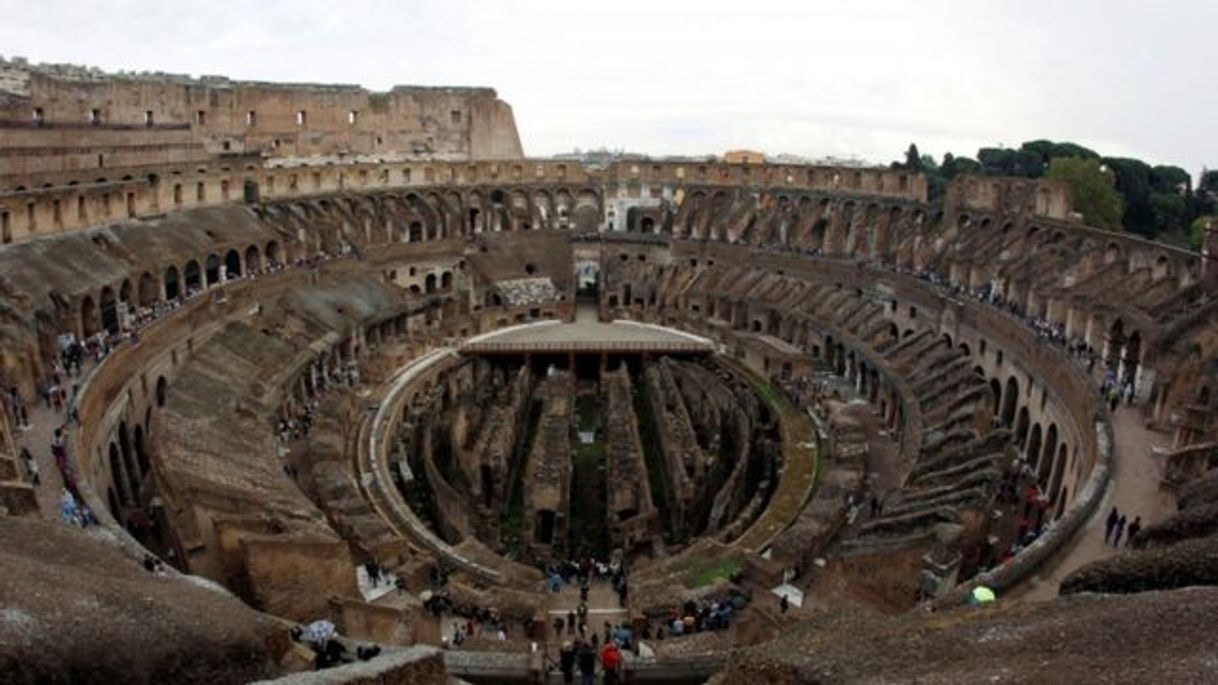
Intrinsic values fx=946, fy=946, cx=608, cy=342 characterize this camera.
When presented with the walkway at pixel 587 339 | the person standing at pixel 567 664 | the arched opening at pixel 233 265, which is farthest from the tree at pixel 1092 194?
the person standing at pixel 567 664

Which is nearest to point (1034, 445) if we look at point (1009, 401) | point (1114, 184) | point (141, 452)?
point (1009, 401)

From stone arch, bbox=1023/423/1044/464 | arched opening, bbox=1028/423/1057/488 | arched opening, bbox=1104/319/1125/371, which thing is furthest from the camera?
stone arch, bbox=1023/423/1044/464

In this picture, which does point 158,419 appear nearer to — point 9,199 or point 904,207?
point 9,199

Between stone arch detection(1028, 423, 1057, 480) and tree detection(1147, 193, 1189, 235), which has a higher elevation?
tree detection(1147, 193, 1189, 235)

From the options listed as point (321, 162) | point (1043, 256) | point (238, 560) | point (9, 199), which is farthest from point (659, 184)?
point (238, 560)

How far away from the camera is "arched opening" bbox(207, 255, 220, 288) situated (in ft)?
116

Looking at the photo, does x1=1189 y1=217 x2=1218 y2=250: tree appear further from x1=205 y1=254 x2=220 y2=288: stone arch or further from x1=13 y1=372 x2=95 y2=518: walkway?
x1=205 y1=254 x2=220 y2=288: stone arch

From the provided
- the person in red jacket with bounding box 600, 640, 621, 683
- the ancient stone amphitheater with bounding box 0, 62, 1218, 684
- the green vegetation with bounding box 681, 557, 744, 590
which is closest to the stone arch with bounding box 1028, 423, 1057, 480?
the ancient stone amphitheater with bounding box 0, 62, 1218, 684

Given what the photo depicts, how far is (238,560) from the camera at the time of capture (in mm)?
16219

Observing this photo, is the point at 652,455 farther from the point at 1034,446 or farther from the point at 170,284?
the point at 170,284

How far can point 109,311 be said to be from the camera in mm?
28641

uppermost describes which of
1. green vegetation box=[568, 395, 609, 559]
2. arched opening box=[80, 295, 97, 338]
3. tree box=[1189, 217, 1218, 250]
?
tree box=[1189, 217, 1218, 250]

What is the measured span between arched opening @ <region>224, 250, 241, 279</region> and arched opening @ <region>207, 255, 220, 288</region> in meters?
0.43

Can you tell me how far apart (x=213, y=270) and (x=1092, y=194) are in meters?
41.2
